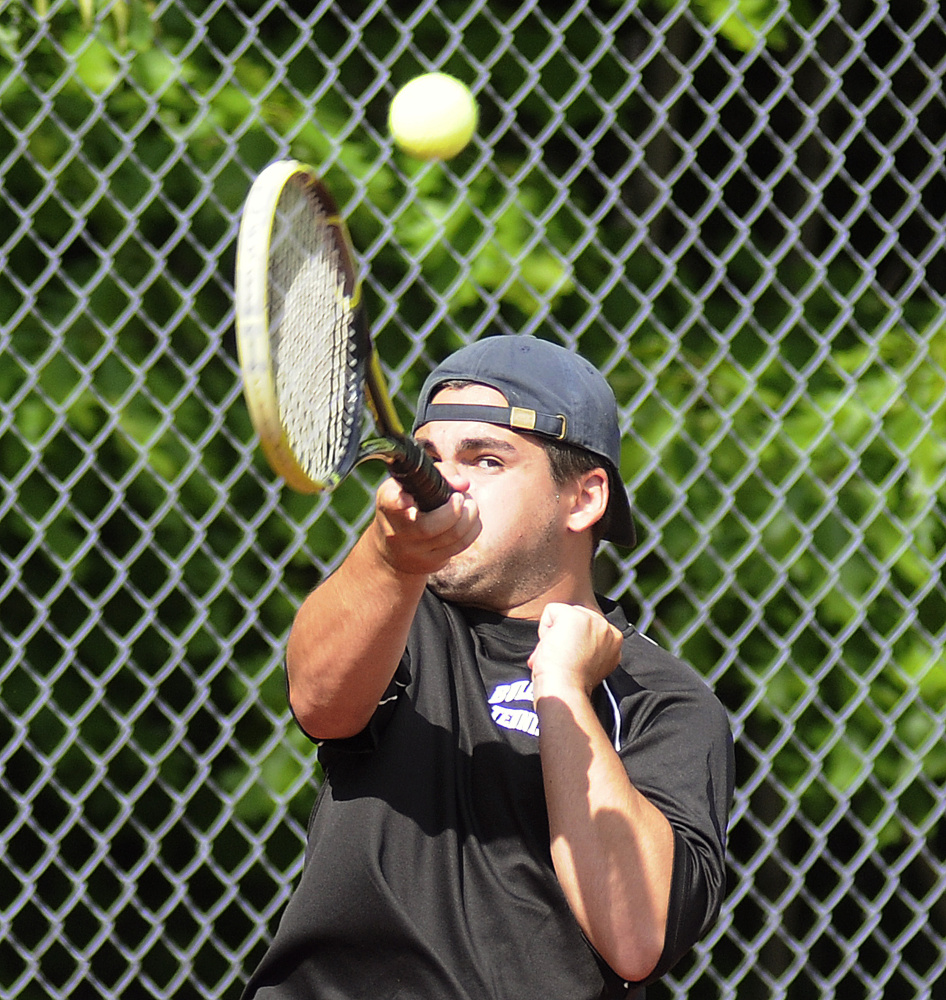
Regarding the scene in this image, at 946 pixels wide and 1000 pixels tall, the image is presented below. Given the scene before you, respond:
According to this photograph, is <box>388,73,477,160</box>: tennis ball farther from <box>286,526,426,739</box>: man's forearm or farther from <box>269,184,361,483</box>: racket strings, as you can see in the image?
<box>286,526,426,739</box>: man's forearm

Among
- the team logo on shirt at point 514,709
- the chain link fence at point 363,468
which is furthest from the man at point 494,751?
the chain link fence at point 363,468

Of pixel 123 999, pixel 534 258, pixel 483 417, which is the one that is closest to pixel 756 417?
pixel 534 258

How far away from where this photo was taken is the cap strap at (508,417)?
5.97 feet

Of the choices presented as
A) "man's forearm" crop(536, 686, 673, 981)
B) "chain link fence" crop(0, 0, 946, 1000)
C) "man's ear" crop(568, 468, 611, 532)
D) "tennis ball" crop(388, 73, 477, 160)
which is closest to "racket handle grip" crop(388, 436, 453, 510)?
"man's forearm" crop(536, 686, 673, 981)

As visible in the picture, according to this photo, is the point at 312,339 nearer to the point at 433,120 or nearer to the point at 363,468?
the point at 433,120

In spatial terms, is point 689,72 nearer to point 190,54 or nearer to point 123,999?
point 190,54

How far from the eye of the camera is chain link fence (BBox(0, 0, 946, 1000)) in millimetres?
2898

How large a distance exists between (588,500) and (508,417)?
0.21 metres

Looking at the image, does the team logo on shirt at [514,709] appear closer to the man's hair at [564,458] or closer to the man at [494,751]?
the man at [494,751]

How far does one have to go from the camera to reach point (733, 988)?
9.72 ft

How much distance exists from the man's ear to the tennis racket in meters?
0.46

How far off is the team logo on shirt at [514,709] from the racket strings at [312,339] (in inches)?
17.8

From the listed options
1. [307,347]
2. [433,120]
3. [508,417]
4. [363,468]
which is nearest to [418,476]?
[307,347]

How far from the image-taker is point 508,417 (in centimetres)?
182
